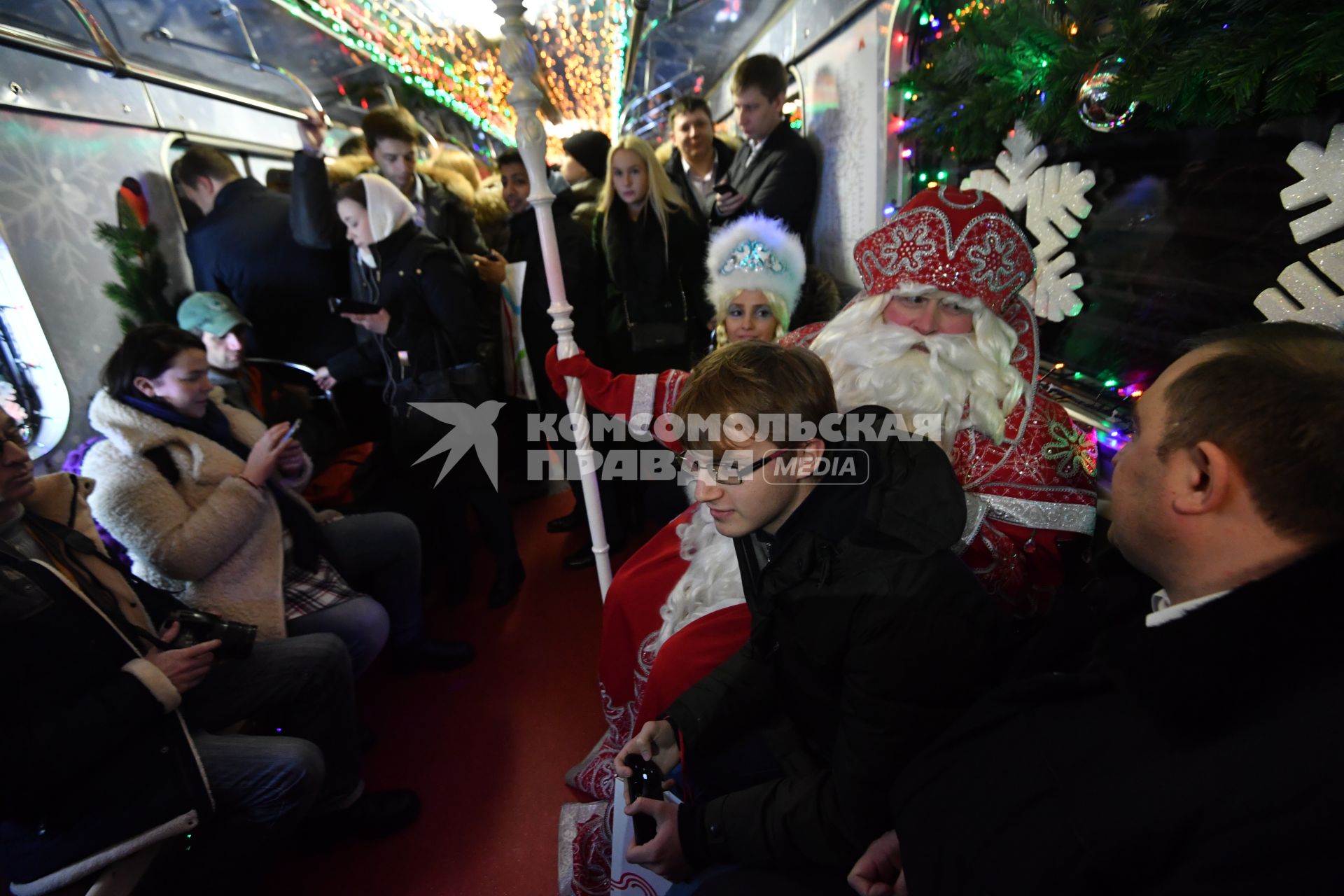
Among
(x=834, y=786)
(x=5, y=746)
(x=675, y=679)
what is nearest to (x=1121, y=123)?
(x=834, y=786)

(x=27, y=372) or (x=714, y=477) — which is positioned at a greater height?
(x=27, y=372)

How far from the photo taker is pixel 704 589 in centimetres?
161

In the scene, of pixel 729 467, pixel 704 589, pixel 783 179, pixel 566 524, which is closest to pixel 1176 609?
pixel 729 467

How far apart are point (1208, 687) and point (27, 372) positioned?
357 cm

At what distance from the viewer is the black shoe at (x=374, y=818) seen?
1.82m

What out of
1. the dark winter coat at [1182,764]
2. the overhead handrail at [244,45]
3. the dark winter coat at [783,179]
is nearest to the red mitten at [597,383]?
the dark winter coat at [1182,764]

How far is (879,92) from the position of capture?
2.46 m

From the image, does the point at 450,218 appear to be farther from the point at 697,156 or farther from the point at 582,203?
the point at 697,156

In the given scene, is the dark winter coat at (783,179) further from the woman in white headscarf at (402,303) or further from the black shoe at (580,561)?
the black shoe at (580,561)

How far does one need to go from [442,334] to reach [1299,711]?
103 inches

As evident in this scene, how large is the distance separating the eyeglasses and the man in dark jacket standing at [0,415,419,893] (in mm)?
1314

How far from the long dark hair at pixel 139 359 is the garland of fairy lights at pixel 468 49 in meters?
1.94

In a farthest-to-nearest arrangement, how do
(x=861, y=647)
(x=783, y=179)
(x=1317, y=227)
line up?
(x=783, y=179) < (x=1317, y=227) < (x=861, y=647)

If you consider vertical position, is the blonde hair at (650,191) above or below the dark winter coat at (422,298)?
above
